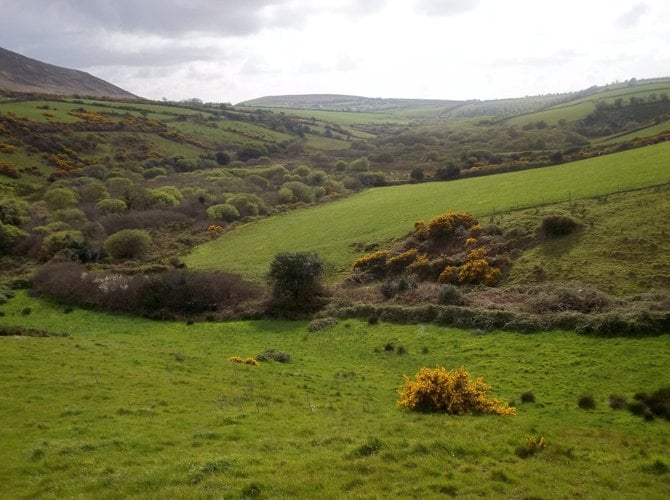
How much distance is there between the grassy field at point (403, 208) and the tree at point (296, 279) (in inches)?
294

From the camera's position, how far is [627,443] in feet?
48.6

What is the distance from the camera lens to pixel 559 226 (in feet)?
122

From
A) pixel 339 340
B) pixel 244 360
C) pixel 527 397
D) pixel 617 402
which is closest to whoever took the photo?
pixel 617 402

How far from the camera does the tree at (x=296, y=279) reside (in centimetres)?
3822

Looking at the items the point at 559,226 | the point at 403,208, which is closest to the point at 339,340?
the point at 559,226

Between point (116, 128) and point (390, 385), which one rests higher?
point (116, 128)

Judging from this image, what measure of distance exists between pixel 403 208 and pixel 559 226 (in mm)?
23156

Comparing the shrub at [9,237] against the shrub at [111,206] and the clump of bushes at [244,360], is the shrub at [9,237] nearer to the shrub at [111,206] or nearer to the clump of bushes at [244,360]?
the shrub at [111,206]

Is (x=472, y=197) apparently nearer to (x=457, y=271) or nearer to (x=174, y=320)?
(x=457, y=271)

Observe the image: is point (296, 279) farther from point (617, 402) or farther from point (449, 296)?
point (617, 402)

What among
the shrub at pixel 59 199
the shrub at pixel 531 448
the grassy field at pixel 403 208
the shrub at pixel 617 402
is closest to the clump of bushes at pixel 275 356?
the shrub at pixel 617 402

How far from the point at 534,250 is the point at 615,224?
5.88 meters

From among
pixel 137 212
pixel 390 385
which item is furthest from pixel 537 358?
pixel 137 212

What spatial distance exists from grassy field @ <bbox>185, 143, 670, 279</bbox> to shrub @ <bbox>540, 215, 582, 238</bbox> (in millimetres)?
6910
